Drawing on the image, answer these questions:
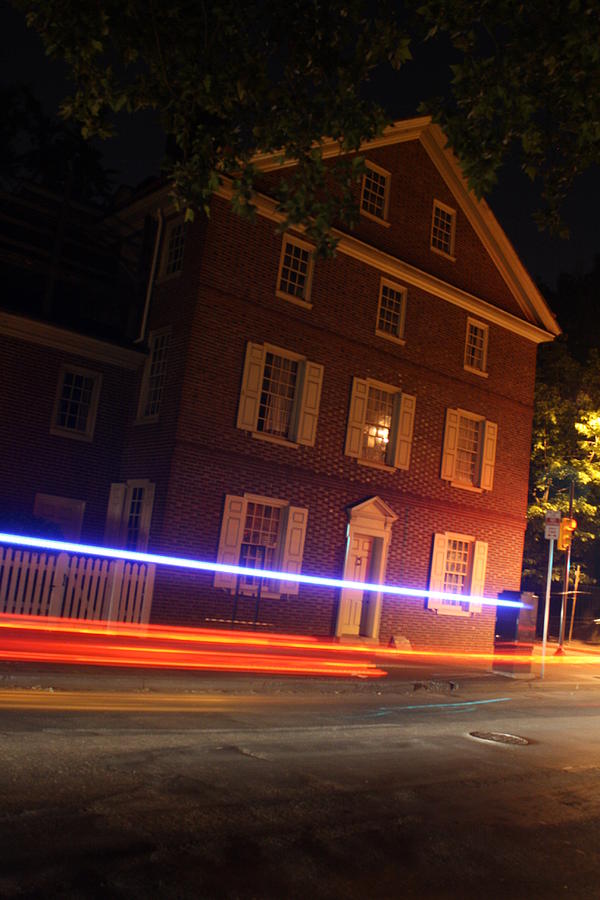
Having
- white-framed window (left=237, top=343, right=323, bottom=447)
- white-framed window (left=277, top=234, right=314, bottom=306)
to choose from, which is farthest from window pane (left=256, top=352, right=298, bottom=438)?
white-framed window (left=277, top=234, right=314, bottom=306)

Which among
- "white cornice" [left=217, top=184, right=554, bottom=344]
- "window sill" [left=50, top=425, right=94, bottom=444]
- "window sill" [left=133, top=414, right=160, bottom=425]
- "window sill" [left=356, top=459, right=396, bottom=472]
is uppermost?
"white cornice" [left=217, top=184, right=554, bottom=344]

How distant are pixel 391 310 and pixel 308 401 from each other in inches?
164

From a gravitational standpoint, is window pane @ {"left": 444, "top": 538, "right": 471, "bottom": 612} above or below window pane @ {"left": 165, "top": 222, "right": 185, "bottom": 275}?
below

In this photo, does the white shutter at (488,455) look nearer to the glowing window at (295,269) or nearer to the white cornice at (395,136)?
the glowing window at (295,269)

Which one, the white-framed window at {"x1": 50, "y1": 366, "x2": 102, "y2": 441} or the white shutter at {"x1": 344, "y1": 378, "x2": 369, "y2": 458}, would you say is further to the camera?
the white shutter at {"x1": 344, "y1": 378, "x2": 369, "y2": 458}

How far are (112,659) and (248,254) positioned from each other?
1045 cm

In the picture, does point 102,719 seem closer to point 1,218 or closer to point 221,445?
point 221,445

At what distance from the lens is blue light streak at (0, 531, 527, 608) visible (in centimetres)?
1642

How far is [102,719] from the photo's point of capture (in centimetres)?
895

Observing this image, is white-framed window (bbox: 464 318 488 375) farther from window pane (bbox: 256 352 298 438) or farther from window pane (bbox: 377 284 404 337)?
window pane (bbox: 256 352 298 438)

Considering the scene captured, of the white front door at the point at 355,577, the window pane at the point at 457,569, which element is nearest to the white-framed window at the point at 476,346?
the window pane at the point at 457,569

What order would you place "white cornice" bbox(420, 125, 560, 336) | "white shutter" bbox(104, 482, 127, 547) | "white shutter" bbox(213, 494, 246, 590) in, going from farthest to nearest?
"white cornice" bbox(420, 125, 560, 336) → "white shutter" bbox(104, 482, 127, 547) → "white shutter" bbox(213, 494, 246, 590)

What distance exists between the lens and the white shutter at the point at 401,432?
22.3 metres

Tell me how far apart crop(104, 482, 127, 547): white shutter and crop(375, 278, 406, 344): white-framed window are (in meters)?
7.95
